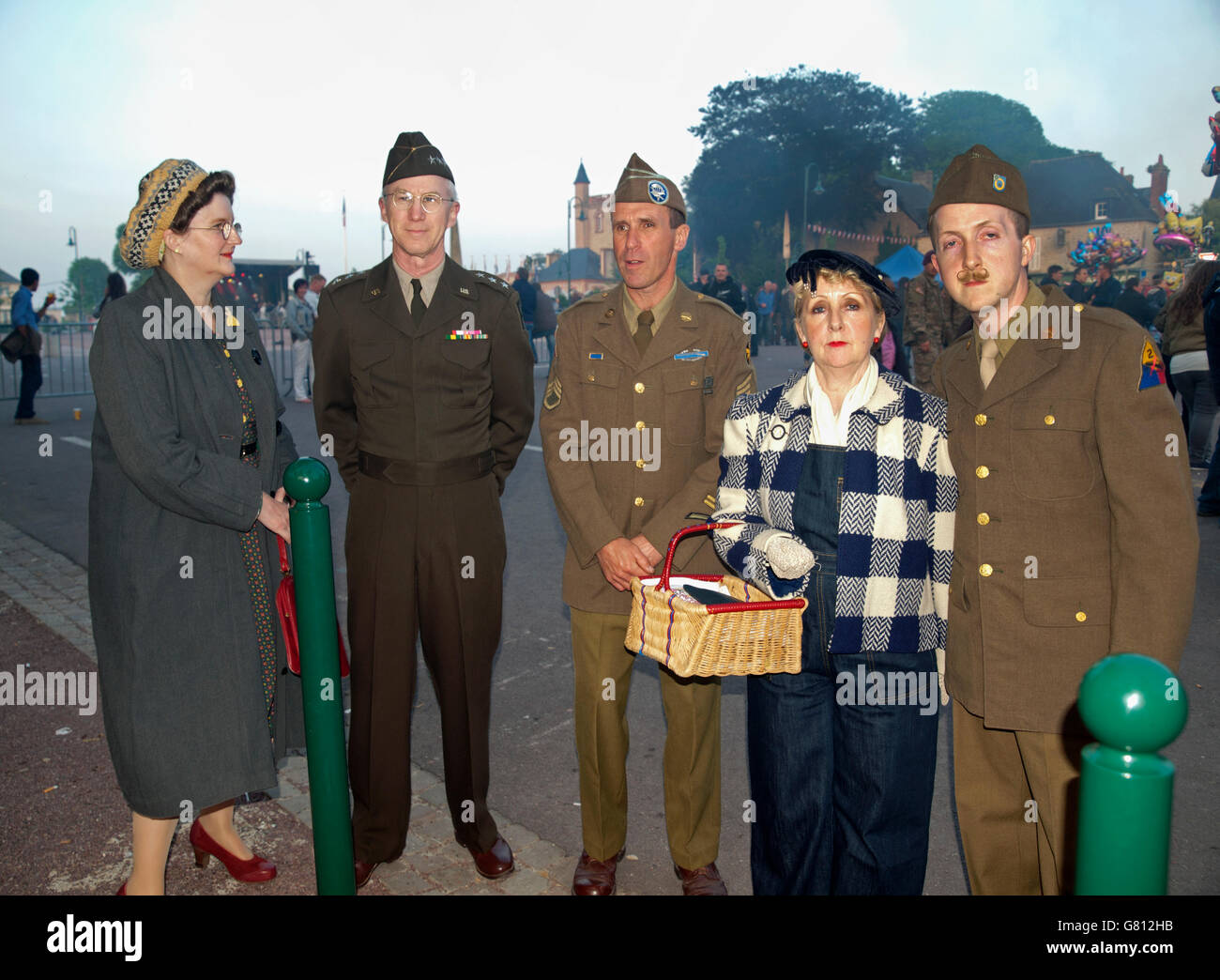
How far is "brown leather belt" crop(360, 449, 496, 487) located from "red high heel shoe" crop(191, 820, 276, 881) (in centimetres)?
151

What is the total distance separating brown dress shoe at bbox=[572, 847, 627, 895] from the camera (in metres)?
3.54

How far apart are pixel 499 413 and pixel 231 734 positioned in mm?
1512

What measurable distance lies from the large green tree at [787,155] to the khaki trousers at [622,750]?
6089 cm

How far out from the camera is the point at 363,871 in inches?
145

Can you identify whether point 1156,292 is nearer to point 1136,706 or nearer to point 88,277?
point 1136,706

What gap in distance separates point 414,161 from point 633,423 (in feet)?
4.09

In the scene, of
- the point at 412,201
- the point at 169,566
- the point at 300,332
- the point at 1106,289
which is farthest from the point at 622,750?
the point at 1106,289

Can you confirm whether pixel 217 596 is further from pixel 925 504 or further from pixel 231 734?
pixel 925 504

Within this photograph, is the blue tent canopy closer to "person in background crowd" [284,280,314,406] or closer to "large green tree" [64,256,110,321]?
"person in background crowd" [284,280,314,406]

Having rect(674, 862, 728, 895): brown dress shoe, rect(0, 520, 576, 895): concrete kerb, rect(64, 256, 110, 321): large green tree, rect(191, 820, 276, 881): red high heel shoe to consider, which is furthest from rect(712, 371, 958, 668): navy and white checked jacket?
rect(64, 256, 110, 321): large green tree

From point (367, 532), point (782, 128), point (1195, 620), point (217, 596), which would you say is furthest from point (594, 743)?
point (782, 128)
